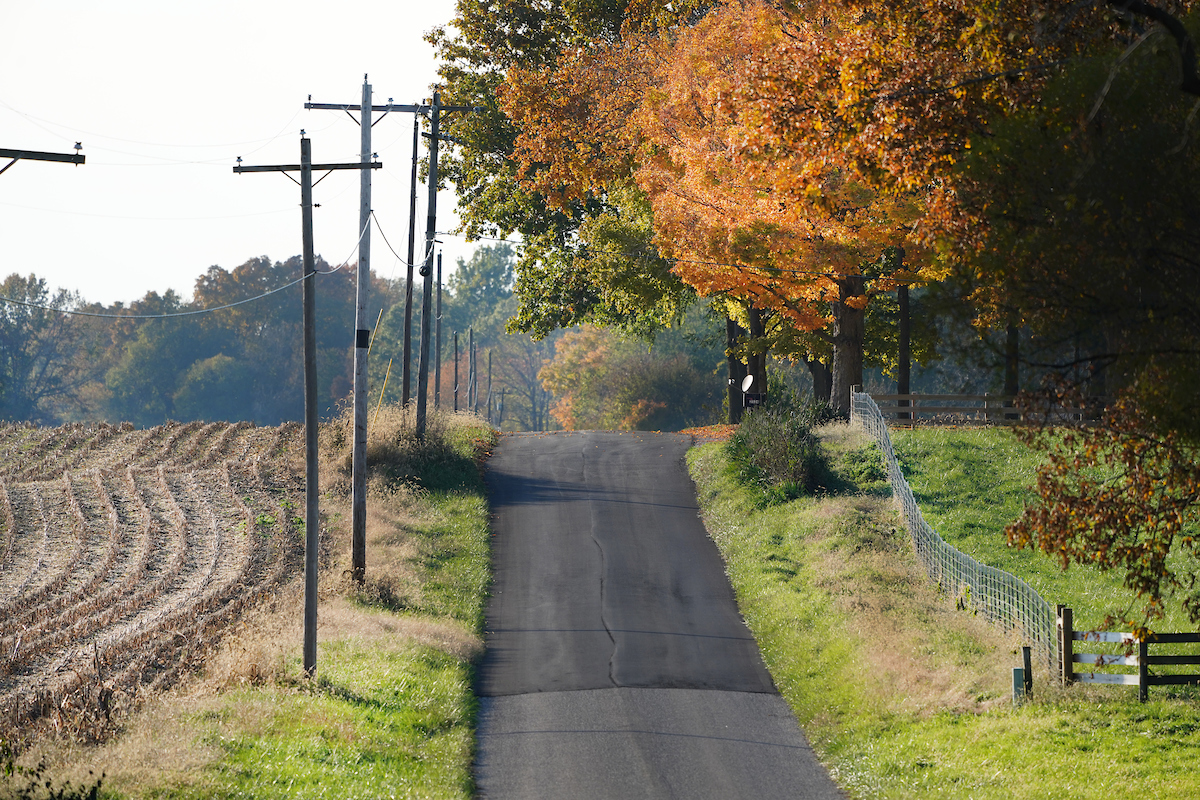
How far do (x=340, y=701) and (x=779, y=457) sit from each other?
15.7 metres

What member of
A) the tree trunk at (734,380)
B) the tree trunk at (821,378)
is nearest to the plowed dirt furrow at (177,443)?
the tree trunk at (734,380)

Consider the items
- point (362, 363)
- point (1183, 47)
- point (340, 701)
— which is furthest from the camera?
point (362, 363)

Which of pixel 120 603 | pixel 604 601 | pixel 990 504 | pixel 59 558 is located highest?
pixel 990 504

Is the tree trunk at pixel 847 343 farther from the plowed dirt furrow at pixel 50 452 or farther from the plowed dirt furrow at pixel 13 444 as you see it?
the plowed dirt furrow at pixel 13 444

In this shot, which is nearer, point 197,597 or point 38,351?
point 197,597

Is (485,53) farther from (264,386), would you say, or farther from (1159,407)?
(264,386)

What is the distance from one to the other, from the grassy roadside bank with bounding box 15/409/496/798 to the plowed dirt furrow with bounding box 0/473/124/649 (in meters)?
3.44

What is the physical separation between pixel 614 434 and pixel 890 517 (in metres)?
18.4

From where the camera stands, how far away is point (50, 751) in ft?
33.9

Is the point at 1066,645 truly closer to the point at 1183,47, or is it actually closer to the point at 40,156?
the point at 1183,47

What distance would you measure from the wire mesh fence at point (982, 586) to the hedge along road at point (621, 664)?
3.70m

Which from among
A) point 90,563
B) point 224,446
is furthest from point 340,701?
point 224,446

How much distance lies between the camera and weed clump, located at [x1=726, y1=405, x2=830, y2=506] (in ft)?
87.8

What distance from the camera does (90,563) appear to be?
21938 millimetres
